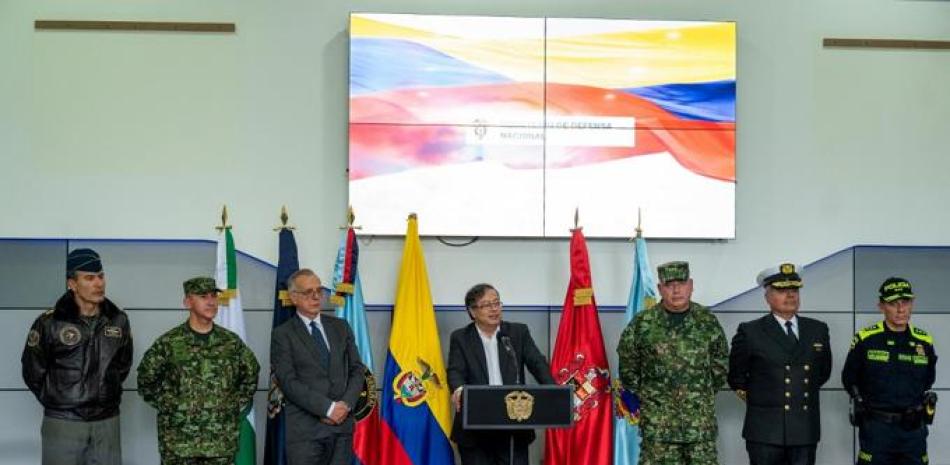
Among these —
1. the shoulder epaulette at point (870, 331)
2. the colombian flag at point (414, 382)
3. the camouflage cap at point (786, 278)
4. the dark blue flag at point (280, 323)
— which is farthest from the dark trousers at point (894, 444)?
the dark blue flag at point (280, 323)

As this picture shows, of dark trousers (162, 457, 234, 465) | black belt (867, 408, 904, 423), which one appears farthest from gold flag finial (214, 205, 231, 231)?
black belt (867, 408, 904, 423)

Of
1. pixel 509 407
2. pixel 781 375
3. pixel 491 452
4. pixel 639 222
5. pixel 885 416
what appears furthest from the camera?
pixel 639 222

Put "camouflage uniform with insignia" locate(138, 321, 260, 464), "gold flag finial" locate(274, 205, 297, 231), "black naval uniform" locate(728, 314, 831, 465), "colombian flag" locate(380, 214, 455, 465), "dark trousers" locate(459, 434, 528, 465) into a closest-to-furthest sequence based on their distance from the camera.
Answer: "camouflage uniform with insignia" locate(138, 321, 260, 464)
"dark trousers" locate(459, 434, 528, 465)
"black naval uniform" locate(728, 314, 831, 465)
"colombian flag" locate(380, 214, 455, 465)
"gold flag finial" locate(274, 205, 297, 231)

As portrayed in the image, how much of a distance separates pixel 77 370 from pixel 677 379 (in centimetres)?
292

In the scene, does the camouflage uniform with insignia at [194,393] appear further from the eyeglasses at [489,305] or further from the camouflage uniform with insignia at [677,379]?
the camouflage uniform with insignia at [677,379]

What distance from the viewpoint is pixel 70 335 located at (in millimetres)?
5340

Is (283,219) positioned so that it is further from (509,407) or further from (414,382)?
(509,407)

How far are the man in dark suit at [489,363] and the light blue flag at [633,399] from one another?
1.75 feet

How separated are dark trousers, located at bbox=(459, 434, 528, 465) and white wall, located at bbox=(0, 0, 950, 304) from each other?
111cm

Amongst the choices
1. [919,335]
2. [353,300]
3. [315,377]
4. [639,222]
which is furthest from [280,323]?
[919,335]

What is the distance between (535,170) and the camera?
6.26 m

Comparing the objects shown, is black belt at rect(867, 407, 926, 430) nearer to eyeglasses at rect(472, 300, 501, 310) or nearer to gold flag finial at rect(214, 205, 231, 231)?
eyeglasses at rect(472, 300, 501, 310)

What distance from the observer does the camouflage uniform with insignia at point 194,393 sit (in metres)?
5.09

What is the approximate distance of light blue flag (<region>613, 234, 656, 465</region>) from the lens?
5766 mm
